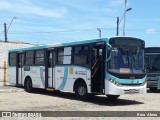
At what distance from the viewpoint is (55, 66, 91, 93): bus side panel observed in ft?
55.4

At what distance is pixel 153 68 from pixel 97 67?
299 inches

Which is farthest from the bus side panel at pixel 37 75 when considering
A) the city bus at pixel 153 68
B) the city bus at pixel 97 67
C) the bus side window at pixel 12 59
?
the city bus at pixel 153 68

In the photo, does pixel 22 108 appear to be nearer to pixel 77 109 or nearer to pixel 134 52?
pixel 77 109

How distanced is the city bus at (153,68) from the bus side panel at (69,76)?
255 inches

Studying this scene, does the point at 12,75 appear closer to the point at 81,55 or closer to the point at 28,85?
the point at 28,85

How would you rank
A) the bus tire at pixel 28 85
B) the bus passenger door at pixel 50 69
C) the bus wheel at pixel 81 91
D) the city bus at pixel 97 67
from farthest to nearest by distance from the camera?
the bus tire at pixel 28 85
the bus passenger door at pixel 50 69
the bus wheel at pixel 81 91
the city bus at pixel 97 67

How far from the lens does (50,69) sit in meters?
19.9

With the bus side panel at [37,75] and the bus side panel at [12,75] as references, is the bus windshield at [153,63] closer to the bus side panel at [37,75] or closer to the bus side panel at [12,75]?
the bus side panel at [37,75]

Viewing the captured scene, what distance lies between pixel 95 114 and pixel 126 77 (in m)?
3.77

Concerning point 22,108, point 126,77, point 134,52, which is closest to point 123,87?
point 126,77

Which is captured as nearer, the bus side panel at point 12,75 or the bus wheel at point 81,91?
the bus wheel at point 81,91

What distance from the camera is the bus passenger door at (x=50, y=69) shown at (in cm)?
1971

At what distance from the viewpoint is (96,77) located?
16.5 m

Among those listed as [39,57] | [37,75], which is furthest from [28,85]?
[39,57]
